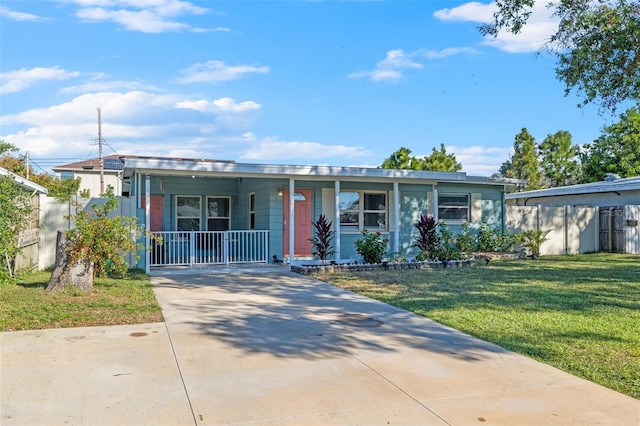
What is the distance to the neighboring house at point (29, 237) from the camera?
33.2ft

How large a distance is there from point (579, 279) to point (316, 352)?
8.02 m

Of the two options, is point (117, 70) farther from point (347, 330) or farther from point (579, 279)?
point (579, 279)

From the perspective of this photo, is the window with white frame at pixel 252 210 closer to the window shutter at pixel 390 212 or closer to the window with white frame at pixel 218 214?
the window with white frame at pixel 218 214

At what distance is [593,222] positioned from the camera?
63.0ft

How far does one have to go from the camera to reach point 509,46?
11.8 meters

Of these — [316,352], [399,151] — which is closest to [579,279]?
[316,352]

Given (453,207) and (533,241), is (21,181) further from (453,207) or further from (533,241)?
(533,241)

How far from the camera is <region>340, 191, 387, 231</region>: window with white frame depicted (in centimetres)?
1505

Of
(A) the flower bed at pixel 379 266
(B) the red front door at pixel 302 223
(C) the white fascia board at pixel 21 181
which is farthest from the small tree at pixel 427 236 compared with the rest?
(C) the white fascia board at pixel 21 181

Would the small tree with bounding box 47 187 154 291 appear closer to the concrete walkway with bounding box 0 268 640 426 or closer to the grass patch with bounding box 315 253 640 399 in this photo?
the concrete walkway with bounding box 0 268 640 426

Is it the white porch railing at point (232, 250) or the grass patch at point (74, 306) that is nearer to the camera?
→ the grass patch at point (74, 306)

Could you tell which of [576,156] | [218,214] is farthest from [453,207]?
[576,156]

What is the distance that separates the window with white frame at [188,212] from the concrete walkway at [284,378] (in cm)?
956

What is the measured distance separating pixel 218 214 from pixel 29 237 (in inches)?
259
